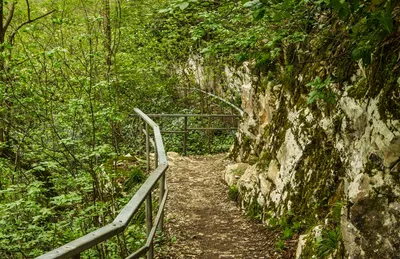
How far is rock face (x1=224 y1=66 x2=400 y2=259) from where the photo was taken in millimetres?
2877

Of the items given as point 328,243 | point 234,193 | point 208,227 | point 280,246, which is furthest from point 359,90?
point 234,193

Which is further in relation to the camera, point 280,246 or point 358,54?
point 280,246

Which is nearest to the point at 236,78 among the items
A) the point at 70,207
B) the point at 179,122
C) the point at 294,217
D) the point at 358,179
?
the point at 179,122

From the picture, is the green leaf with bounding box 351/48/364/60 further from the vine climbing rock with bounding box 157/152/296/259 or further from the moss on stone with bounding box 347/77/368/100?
the vine climbing rock with bounding box 157/152/296/259

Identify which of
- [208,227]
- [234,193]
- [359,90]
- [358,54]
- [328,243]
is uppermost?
[358,54]

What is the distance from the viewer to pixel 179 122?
45.3ft

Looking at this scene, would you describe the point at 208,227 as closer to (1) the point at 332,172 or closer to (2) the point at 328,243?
(1) the point at 332,172

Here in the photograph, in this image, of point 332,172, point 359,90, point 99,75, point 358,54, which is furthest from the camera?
point 99,75

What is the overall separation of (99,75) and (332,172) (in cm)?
584

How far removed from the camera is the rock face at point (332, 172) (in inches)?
113

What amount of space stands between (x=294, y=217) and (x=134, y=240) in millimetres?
2009

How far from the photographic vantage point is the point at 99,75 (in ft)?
27.4

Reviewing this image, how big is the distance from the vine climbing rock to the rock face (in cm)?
31

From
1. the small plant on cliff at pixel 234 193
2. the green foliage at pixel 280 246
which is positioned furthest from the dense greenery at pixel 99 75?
the small plant on cliff at pixel 234 193
